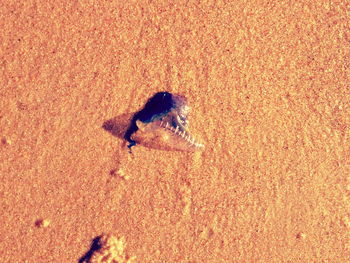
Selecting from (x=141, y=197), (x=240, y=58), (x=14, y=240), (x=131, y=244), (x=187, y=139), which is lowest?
(x=14, y=240)

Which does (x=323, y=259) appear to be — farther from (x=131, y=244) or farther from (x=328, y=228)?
(x=131, y=244)

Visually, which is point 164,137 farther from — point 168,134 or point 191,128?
point 191,128

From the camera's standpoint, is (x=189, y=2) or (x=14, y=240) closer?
(x=14, y=240)

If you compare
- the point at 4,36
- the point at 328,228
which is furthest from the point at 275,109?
the point at 4,36

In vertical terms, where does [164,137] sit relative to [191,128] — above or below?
below

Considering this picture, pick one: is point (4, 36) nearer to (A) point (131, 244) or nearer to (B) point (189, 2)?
(B) point (189, 2)

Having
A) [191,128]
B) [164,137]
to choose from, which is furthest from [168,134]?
[191,128]

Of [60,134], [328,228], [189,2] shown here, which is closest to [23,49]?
[60,134]

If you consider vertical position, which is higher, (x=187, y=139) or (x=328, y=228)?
(x=187, y=139)
